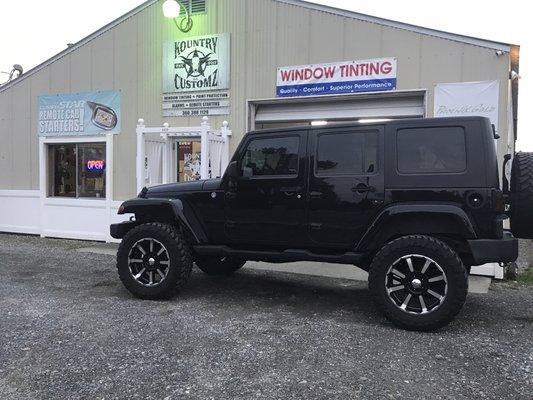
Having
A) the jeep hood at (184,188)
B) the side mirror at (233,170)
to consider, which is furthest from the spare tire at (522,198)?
the jeep hood at (184,188)

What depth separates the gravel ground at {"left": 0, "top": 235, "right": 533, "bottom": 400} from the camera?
3637 millimetres

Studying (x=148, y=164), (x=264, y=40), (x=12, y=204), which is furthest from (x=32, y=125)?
(x=264, y=40)

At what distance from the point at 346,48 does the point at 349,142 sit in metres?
4.08

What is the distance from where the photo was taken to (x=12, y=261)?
28.9 ft

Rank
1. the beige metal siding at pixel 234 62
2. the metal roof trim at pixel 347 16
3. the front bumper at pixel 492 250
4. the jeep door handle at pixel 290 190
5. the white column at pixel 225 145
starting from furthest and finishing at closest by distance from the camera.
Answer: the white column at pixel 225 145 → the beige metal siding at pixel 234 62 → the metal roof trim at pixel 347 16 → the jeep door handle at pixel 290 190 → the front bumper at pixel 492 250

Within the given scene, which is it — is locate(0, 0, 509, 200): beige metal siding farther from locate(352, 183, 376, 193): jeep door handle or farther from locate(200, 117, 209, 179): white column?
locate(352, 183, 376, 193): jeep door handle

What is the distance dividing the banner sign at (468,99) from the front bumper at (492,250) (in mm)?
3484

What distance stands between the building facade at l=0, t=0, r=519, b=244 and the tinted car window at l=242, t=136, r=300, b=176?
362 cm

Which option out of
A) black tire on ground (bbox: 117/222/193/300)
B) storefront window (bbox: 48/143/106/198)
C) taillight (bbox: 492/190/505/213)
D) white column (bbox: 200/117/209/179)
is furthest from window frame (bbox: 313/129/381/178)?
storefront window (bbox: 48/143/106/198)

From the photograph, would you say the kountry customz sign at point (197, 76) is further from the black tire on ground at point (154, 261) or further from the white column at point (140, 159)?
the black tire on ground at point (154, 261)

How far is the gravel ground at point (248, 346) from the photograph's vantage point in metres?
3.64

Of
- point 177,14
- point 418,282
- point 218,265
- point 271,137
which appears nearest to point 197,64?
point 177,14

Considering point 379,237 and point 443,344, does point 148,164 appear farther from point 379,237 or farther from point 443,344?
point 443,344

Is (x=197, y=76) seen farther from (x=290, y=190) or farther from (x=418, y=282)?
(x=418, y=282)
